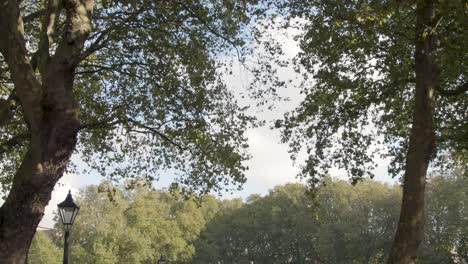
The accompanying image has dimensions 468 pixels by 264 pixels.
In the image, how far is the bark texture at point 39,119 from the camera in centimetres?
756

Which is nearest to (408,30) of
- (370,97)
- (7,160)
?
(370,97)

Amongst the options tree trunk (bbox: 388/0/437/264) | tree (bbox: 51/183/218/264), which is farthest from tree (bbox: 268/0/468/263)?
tree (bbox: 51/183/218/264)

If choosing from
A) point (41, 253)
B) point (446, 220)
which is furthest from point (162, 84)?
point (41, 253)

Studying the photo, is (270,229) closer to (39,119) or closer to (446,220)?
(446,220)

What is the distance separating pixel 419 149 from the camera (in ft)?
37.8

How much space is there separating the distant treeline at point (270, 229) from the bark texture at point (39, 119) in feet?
107

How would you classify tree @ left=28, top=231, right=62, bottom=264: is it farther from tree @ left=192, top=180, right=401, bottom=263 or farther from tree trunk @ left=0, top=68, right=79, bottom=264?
tree trunk @ left=0, top=68, right=79, bottom=264

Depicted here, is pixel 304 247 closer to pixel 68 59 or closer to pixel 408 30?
pixel 408 30

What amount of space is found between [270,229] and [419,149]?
53.7 m

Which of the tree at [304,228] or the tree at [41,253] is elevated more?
the tree at [304,228]

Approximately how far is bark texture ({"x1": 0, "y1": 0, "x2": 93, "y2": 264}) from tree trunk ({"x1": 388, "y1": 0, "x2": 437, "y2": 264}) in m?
6.93

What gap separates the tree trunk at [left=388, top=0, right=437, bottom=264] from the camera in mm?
10570

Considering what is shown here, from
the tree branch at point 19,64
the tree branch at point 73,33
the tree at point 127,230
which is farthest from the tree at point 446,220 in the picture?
the tree branch at point 19,64

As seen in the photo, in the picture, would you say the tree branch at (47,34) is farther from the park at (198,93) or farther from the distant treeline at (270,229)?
the distant treeline at (270,229)
